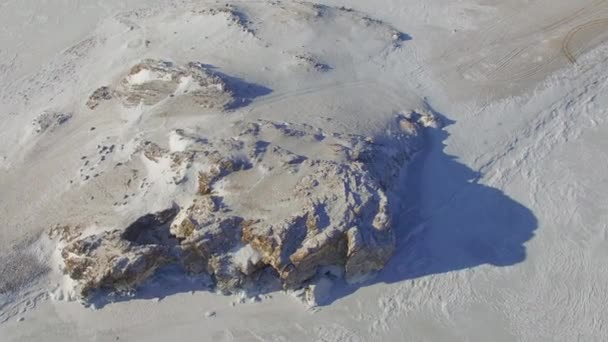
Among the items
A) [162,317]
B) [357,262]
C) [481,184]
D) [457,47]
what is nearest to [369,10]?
[457,47]

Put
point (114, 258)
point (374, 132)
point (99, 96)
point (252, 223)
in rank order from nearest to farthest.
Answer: point (114, 258)
point (252, 223)
point (374, 132)
point (99, 96)

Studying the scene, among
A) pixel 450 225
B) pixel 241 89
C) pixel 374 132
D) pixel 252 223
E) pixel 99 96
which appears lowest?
pixel 450 225

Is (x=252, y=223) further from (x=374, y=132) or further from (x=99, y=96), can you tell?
(x=99, y=96)

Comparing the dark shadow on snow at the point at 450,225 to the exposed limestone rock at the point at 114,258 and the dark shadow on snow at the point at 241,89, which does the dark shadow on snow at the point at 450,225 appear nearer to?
the exposed limestone rock at the point at 114,258

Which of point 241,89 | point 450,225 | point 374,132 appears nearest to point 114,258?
point 241,89

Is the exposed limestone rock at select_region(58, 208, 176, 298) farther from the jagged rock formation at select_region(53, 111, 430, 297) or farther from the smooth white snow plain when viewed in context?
the smooth white snow plain

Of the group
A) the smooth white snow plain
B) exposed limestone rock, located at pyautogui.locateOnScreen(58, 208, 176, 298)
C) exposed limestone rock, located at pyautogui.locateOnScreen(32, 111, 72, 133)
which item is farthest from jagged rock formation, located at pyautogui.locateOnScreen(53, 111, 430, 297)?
exposed limestone rock, located at pyautogui.locateOnScreen(32, 111, 72, 133)

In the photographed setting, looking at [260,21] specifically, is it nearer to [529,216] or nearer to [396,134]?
[396,134]
